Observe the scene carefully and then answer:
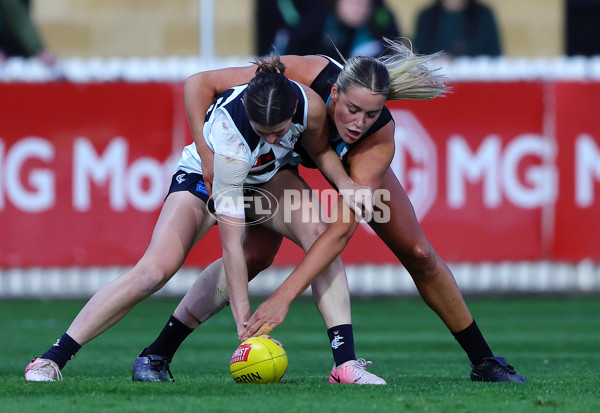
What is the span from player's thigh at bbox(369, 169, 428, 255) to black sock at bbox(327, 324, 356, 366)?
0.51 m

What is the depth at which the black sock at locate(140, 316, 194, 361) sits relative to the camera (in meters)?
5.70

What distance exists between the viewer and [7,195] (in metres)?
10.7

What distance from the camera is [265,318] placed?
517cm

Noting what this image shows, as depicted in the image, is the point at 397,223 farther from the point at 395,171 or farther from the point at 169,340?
the point at 395,171

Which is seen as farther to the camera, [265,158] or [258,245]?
[258,245]

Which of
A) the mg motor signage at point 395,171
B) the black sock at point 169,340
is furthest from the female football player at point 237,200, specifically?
the mg motor signage at point 395,171

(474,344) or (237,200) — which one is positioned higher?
(237,200)

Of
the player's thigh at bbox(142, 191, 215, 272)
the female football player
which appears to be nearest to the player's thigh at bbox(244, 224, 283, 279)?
the female football player

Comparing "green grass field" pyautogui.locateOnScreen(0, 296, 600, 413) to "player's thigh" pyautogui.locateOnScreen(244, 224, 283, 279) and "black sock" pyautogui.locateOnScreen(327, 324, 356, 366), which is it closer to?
"black sock" pyautogui.locateOnScreen(327, 324, 356, 366)

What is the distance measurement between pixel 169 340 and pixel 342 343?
3.24ft

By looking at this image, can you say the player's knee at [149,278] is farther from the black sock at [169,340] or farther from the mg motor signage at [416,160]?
the mg motor signage at [416,160]

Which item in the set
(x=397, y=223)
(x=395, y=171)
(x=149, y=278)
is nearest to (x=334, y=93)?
(x=397, y=223)

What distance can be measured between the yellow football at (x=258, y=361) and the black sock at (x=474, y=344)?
3.65 ft

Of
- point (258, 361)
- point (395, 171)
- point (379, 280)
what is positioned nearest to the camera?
point (258, 361)
